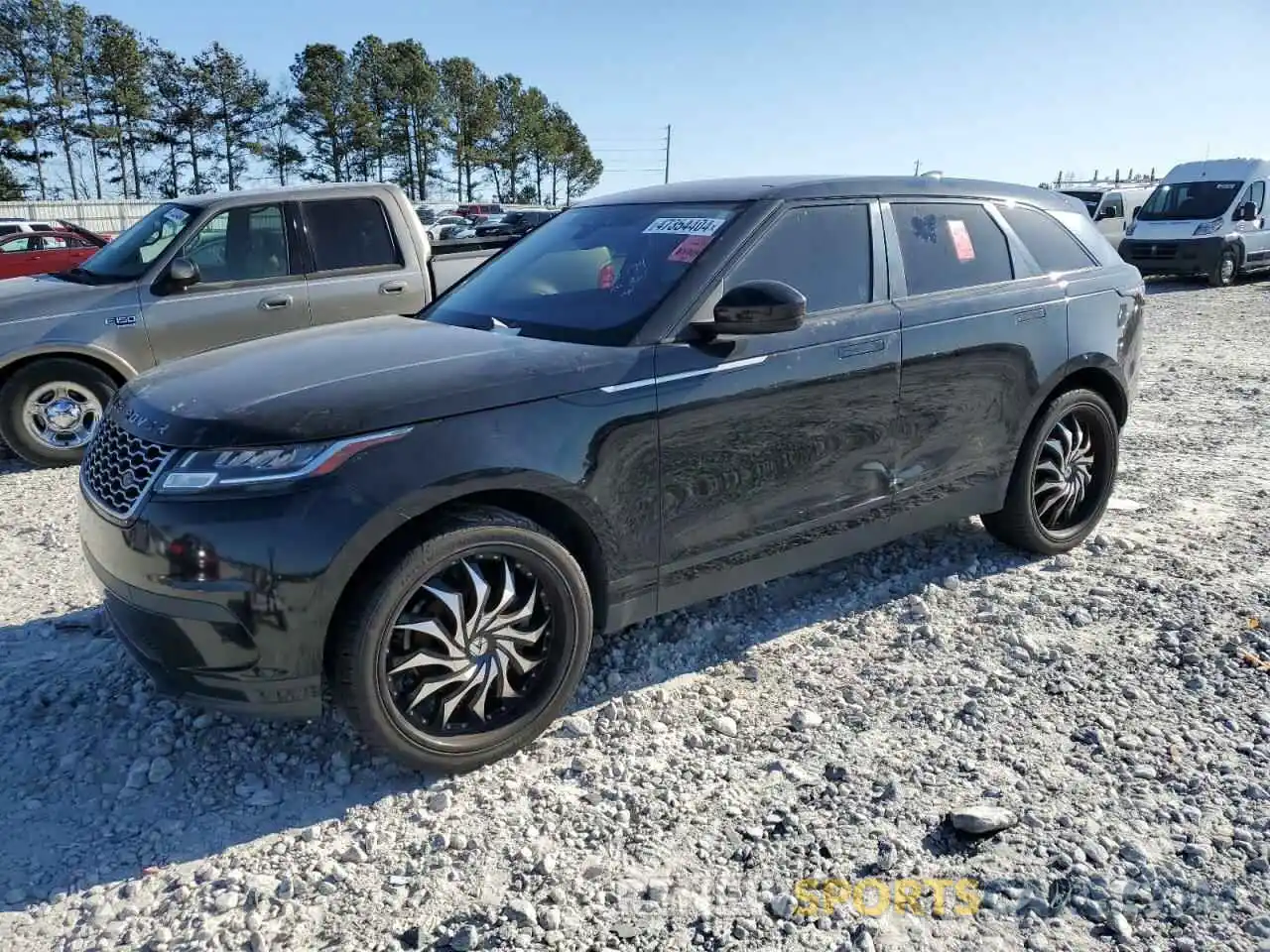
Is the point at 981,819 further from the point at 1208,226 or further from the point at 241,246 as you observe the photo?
the point at 1208,226

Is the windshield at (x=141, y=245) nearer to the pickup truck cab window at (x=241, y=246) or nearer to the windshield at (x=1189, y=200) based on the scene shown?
the pickup truck cab window at (x=241, y=246)

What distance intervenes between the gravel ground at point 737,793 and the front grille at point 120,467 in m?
0.86

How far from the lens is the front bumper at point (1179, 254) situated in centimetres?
1856

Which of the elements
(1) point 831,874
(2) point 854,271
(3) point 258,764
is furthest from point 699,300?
(3) point 258,764

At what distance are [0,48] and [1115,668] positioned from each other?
58.7 meters

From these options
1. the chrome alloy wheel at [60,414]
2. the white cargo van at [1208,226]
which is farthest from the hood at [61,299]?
the white cargo van at [1208,226]

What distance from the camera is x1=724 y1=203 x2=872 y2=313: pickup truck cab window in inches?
145

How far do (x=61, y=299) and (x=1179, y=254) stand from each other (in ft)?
62.7

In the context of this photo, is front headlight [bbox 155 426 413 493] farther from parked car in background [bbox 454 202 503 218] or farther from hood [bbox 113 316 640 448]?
parked car in background [bbox 454 202 503 218]

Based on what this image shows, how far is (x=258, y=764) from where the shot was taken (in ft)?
10.4

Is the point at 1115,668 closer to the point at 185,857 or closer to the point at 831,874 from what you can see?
the point at 831,874

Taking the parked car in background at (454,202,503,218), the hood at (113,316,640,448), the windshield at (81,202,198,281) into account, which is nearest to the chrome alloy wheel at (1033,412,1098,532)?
the hood at (113,316,640,448)

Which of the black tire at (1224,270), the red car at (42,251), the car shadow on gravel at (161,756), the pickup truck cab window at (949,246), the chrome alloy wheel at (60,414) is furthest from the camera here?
the black tire at (1224,270)

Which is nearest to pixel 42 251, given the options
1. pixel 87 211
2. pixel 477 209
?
pixel 87 211
